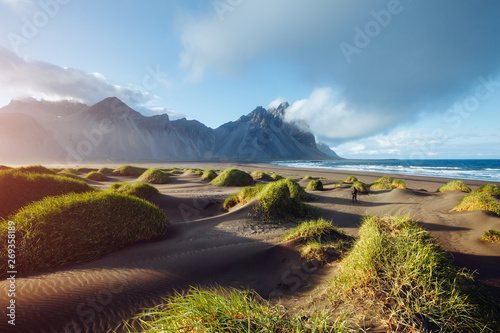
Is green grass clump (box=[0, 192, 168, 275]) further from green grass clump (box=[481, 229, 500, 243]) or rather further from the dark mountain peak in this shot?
the dark mountain peak

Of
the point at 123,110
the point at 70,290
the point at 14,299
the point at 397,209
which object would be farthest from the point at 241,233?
the point at 123,110

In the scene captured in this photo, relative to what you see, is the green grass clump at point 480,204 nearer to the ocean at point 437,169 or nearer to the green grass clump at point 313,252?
the green grass clump at point 313,252

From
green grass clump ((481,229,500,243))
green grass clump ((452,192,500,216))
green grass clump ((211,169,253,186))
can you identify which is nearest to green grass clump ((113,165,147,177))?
green grass clump ((211,169,253,186))

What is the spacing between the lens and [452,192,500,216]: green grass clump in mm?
9109

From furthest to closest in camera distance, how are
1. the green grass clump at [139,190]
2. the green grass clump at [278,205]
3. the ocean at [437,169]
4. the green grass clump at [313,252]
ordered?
the ocean at [437,169]
the green grass clump at [139,190]
the green grass clump at [278,205]
the green grass clump at [313,252]

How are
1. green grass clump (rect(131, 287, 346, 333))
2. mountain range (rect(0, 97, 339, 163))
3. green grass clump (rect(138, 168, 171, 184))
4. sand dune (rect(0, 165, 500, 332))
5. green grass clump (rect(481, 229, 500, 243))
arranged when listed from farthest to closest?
1. mountain range (rect(0, 97, 339, 163))
2. green grass clump (rect(138, 168, 171, 184))
3. green grass clump (rect(481, 229, 500, 243))
4. sand dune (rect(0, 165, 500, 332))
5. green grass clump (rect(131, 287, 346, 333))

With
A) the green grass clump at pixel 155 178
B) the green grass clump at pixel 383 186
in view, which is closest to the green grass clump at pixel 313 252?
the green grass clump at pixel 383 186

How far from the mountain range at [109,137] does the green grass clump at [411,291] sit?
107 meters

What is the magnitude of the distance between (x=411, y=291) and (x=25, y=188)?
11.2 m

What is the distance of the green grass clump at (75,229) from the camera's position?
14.0 feet

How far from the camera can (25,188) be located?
724 centimetres

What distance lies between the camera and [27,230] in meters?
4.45

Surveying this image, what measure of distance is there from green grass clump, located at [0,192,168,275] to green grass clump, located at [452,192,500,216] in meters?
14.2

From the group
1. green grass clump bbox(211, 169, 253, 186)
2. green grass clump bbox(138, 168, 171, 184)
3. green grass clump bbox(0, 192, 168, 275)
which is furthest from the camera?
green grass clump bbox(138, 168, 171, 184)
